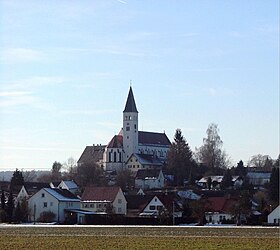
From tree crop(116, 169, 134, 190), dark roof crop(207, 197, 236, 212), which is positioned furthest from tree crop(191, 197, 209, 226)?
tree crop(116, 169, 134, 190)

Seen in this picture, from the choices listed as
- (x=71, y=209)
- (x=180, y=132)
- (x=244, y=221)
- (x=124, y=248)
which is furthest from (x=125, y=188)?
(x=124, y=248)

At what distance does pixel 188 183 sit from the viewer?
114875mm

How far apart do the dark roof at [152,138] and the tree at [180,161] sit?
2961 cm

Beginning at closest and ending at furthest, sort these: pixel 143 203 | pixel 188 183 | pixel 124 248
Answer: pixel 124 248 → pixel 143 203 → pixel 188 183

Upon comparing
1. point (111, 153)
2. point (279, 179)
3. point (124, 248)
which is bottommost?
point (124, 248)

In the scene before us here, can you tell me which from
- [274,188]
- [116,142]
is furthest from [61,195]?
[116,142]

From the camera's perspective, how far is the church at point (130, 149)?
5586 inches

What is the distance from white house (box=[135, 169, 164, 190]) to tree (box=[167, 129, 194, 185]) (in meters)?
2.74

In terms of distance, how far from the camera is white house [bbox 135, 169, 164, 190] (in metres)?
115

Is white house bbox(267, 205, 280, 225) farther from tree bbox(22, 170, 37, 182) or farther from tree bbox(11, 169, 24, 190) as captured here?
tree bbox(22, 170, 37, 182)

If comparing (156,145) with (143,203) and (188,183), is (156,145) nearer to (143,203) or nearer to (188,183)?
(188,183)

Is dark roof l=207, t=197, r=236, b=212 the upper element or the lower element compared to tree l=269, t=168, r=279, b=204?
lower

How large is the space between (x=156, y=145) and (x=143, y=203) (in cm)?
8195

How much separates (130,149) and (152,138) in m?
12.1
